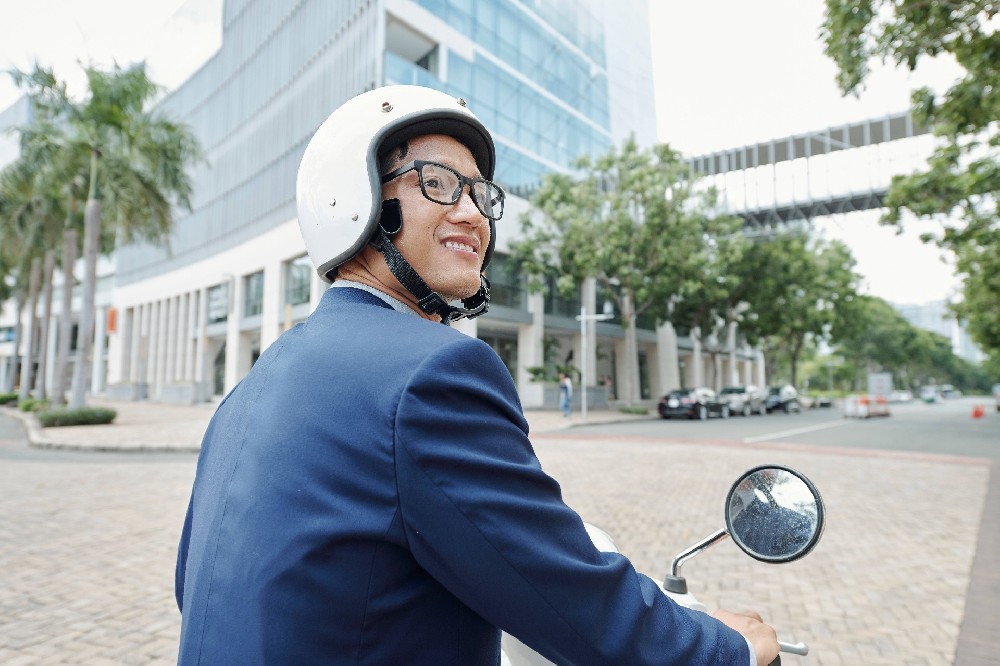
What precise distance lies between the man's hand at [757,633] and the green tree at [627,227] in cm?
2425

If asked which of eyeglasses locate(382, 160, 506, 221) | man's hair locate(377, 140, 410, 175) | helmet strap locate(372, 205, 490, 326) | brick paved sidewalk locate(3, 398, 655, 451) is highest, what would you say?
man's hair locate(377, 140, 410, 175)

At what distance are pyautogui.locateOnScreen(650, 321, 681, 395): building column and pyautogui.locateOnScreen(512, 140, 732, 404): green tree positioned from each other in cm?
1382

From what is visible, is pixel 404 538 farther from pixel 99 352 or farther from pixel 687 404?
pixel 99 352

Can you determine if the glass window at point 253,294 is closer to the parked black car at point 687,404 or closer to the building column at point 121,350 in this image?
the building column at point 121,350

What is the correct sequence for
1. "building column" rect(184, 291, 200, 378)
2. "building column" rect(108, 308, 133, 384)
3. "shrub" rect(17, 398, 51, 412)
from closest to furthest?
"shrub" rect(17, 398, 51, 412) → "building column" rect(184, 291, 200, 378) → "building column" rect(108, 308, 133, 384)

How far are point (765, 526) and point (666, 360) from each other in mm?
40935

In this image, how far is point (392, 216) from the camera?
4.63 ft

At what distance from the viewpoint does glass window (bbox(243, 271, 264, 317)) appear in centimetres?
3141

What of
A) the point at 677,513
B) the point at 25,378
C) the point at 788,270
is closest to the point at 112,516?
the point at 677,513

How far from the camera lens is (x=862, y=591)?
4250 millimetres

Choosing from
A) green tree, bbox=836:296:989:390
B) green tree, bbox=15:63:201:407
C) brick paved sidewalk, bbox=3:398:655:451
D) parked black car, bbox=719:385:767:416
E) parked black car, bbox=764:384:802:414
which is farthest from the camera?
green tree, bbox=836:296:989:390

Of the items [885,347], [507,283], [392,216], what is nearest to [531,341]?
[507,283]

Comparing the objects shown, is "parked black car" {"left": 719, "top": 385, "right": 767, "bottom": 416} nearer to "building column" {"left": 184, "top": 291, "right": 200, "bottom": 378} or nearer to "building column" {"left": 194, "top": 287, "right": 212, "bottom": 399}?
"building column" {"left": 194, "top": 287, "right": 212, "bottom": 399}

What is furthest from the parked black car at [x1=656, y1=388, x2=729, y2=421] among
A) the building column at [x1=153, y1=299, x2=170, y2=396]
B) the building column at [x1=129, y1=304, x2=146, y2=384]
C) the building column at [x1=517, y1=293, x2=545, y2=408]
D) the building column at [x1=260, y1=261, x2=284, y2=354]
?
the building column at [x1=129, y1=304, x2=146, y2=384]
